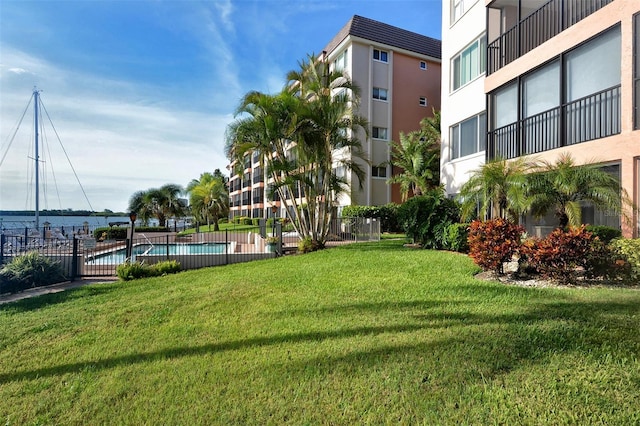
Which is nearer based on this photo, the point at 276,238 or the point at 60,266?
the point at 60,266

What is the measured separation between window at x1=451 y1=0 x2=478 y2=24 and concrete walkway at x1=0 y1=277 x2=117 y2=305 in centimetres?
1755

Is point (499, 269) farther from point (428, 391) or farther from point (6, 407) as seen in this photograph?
point (6, 407)

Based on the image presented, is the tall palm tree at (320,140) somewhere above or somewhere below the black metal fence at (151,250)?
above

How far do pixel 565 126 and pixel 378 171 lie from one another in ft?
52.4

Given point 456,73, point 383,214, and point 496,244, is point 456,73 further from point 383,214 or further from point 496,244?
point 496,244

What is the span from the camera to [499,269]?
25.7 feet

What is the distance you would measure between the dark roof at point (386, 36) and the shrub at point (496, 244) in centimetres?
2078

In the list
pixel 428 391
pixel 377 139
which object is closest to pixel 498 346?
pixel 428 391

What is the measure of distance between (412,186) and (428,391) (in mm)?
21135

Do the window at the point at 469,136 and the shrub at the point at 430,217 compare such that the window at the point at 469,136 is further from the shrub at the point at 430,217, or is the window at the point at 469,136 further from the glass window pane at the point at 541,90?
the shrub at the point at 430,217

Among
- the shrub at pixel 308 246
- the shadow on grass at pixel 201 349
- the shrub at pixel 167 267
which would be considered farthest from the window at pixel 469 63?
the shrub at pixel 167 267

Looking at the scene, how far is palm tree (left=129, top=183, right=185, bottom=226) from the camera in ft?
127

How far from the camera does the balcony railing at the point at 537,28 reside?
34.5 ft

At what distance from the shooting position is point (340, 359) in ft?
13.8
